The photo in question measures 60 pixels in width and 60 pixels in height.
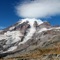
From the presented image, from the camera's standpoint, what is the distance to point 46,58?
335ft

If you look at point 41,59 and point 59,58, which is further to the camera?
point 41,59

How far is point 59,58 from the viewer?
96.4m

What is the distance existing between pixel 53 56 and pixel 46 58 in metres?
2.81

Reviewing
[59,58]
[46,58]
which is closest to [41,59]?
[46,58]

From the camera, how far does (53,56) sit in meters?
102

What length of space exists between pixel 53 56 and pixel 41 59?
591 centimetres

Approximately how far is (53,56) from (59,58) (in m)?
5.41

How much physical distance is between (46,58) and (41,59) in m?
3.61

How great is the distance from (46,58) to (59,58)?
7181mm

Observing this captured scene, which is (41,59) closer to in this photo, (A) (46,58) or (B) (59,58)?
(A) (46,58)
